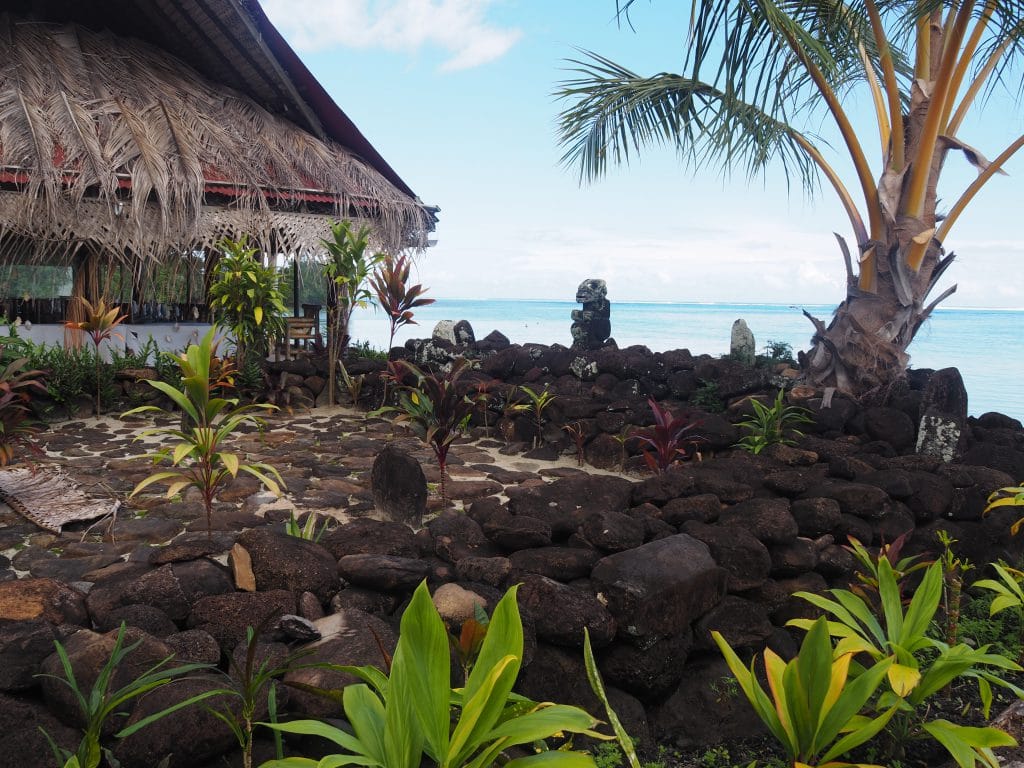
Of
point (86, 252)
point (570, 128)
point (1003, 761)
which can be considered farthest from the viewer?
point (86, 252)

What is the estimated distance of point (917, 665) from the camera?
238 centimetres

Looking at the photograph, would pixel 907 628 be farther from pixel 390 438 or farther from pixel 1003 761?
pixel 390 438

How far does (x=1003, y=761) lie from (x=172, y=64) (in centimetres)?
1192

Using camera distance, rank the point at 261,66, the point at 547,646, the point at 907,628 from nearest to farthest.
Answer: the point at 907,628 < the point at 547,646 < the point at 261,66

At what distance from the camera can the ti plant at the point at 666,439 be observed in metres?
4.96

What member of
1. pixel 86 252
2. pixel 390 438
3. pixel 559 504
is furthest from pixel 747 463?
pixel 86 252

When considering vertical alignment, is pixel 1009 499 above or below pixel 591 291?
below

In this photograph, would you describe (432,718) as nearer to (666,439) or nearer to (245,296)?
(666,439)

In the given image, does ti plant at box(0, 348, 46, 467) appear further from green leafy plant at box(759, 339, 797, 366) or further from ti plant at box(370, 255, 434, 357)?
green leafy plant at box(759, 339, 797, 366)

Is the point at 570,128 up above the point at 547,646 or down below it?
above

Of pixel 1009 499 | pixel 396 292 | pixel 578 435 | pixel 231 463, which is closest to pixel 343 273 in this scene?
pixel 396 292

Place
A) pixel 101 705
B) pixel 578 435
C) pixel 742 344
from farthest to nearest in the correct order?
pixel 742 344 → pixel 578 435 → pixel 101 705

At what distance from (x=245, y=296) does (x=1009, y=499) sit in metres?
7.10

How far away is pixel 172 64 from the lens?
1048 centimetres
